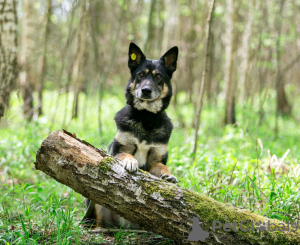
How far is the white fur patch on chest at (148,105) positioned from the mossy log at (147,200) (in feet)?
3.85

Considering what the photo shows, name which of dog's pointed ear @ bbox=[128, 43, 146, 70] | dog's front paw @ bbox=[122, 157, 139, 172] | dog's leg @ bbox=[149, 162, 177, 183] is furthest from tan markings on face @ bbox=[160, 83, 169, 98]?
dog's front paw @ bbox=[122, 157, 139, 172]

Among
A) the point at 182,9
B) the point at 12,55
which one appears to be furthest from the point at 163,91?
the point at 182,9

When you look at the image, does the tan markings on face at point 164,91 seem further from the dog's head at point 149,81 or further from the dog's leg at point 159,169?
the dog's leg at point 159,169

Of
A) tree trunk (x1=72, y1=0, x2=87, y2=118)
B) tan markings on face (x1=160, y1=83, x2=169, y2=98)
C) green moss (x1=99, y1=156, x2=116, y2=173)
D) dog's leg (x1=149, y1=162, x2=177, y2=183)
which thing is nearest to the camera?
green moss (x1=99, y1=156, x2=116, y2=173)

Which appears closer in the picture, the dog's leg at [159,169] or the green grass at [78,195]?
the green grass at [78,195]

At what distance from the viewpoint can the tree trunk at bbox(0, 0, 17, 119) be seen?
12.8 ft

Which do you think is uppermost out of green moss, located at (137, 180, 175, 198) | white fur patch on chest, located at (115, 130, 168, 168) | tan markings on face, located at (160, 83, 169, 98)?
tan markings on face, located at (160, 83, 169, 98)

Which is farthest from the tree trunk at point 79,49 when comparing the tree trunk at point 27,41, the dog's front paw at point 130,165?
the dog's front paw at point 130,165

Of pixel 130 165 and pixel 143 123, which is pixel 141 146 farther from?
pixel 130 165

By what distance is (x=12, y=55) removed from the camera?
4035mm

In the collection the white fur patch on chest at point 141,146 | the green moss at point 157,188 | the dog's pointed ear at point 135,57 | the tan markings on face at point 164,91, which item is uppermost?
the dog's pointed ear at point 135,57

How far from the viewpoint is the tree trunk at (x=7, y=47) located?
3895 mm

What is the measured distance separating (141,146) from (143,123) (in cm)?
31

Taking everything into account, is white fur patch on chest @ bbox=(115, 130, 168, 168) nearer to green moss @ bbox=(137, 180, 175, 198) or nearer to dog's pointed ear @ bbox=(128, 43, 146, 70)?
green moss @ bbox=(137, 180, 175, 198)
